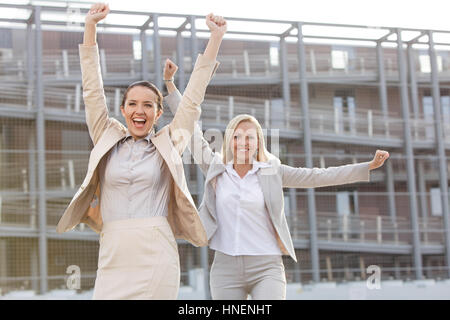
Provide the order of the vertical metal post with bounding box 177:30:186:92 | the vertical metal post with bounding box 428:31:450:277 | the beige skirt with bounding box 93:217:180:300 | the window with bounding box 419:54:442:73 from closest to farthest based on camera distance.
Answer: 1. the beige skirt with bounding box 93:217:180:300
2. the vertical metal post with bounding box 177:30:186:92
3. the vertical metal post with bounding box 428:31:450:277
4. the window with bounding box 419:54:442:73

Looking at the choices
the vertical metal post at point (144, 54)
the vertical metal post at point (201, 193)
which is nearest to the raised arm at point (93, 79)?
the vertical metal post at point (201, 193)

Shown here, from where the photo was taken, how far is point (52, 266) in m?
7.18

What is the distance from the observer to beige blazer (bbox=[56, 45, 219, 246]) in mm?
1396

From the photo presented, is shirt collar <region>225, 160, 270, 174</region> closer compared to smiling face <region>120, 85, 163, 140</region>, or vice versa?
smiling face <region>120, 85, 163, 140</region>

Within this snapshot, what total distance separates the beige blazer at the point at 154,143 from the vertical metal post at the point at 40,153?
5.50m

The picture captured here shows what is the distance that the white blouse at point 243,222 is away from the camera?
1693 mm

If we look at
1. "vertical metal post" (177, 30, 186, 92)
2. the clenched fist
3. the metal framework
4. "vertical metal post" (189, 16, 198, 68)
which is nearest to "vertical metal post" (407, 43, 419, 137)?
the metal framework

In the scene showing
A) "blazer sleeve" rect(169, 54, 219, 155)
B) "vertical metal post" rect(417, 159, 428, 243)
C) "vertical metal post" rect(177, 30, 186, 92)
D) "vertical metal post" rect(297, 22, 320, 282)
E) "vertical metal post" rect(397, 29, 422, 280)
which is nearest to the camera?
"blazer sleeve" rect(169, 54, 219, 155)

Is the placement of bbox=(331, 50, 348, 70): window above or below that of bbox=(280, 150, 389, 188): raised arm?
above

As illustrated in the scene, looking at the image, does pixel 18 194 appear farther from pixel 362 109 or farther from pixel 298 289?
pixel 362 109

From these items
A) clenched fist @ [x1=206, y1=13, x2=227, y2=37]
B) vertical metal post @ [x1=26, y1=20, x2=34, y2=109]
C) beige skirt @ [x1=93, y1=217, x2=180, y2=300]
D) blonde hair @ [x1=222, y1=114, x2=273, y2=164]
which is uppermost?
vertical metal post @ [x1=26, y1=20, x2=34, y2=109]

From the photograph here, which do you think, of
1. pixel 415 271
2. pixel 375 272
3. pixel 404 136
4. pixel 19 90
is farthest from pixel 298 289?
pixel 19 90

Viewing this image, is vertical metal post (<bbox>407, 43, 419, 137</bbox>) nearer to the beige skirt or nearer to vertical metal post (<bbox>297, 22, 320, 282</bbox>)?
vertical metal post (<bbox>297, 22, 320, 282</bbox>)
